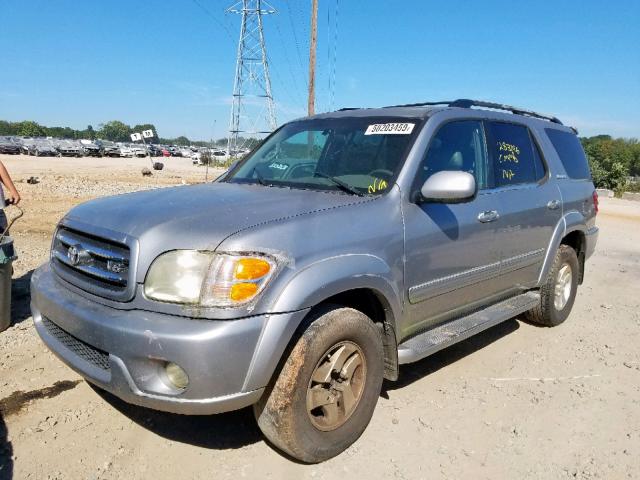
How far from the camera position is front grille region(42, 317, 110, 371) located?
2590 millimetres

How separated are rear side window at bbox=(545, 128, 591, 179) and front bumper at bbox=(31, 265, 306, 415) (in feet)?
12.2

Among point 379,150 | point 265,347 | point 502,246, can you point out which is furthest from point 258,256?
point 502,246

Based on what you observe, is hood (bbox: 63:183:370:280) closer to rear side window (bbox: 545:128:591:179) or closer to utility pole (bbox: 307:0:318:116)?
rear side window (bbox: 545:128:591:179)

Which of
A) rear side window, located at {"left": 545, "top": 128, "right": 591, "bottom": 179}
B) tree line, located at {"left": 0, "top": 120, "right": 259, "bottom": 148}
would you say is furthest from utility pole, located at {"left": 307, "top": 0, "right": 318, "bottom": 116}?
tree line, located at {"left": 0, "top": 120, "right": 259, "bottom": 148}

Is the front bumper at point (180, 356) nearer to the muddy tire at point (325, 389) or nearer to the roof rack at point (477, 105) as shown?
the muddy tire at point (325, 389)

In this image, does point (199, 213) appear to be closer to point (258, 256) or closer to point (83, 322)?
point (258, 256)

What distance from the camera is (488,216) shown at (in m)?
3.77

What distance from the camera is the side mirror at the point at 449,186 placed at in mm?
3096

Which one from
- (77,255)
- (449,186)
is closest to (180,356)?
(77,255)

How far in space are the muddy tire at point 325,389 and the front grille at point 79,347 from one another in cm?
78

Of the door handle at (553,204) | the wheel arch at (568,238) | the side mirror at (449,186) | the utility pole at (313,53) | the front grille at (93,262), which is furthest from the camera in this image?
the utility pole at (313,53)

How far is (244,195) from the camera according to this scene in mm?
3182

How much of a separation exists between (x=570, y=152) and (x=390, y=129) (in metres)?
2.70

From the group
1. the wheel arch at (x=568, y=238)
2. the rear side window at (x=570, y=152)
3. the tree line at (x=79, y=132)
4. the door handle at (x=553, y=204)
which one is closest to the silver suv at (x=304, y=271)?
the door handle at (x=553, y=204)
